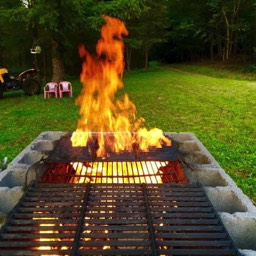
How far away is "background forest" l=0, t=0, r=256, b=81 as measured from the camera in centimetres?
1603

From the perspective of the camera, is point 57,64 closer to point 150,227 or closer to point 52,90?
point 52,90

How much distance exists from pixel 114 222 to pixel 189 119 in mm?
9077

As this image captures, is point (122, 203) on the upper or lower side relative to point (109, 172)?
upper

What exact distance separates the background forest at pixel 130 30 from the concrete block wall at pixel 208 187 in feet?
34.8

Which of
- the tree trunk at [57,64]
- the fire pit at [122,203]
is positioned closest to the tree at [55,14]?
the tree trunk at [57,64]

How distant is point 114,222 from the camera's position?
344 centimetres

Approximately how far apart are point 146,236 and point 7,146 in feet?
21.3

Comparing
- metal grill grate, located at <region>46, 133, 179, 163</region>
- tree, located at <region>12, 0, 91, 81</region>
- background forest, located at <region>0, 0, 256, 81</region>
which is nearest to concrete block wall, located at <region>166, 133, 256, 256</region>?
metal grill grate, located at <region>46, 133, 179, 163</region>

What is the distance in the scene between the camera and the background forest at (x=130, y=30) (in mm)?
16031

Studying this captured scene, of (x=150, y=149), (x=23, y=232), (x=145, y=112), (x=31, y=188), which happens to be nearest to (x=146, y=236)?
(x=23, y=232)

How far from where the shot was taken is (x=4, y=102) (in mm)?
17938

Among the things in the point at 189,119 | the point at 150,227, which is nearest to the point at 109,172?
the point at 150,227

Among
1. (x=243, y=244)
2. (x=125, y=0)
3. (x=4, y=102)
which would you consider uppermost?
(x=125, y=0)

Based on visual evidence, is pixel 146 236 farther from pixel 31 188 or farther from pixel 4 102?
pixel 4 102
